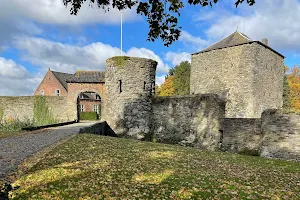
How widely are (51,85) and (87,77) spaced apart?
70.0 feet

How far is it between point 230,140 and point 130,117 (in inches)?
229

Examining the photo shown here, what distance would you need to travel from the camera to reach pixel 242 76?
2589cm

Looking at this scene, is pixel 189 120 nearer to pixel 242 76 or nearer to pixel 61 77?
pixel 242 76

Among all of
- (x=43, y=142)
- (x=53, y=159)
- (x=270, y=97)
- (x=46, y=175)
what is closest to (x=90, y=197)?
(x=46, y=175)

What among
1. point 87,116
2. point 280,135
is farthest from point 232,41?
point 87,116

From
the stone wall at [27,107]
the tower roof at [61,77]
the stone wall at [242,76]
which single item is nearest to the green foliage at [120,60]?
the stone wall at [27,107]

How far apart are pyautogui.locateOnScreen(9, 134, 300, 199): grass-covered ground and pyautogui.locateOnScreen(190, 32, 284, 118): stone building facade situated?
18.4 metres

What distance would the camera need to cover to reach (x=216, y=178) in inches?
235

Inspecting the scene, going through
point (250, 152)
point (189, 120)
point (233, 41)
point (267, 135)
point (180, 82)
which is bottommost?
point (250, 152)

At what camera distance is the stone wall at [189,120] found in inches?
537

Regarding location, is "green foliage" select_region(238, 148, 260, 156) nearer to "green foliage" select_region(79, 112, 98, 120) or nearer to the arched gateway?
the arched gateway

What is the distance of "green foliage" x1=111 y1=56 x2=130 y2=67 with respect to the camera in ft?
51.6

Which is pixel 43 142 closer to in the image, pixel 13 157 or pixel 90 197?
pixel 13 157

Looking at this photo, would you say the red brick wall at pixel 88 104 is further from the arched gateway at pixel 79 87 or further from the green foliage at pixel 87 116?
the arched gateway at pixel 79 87
